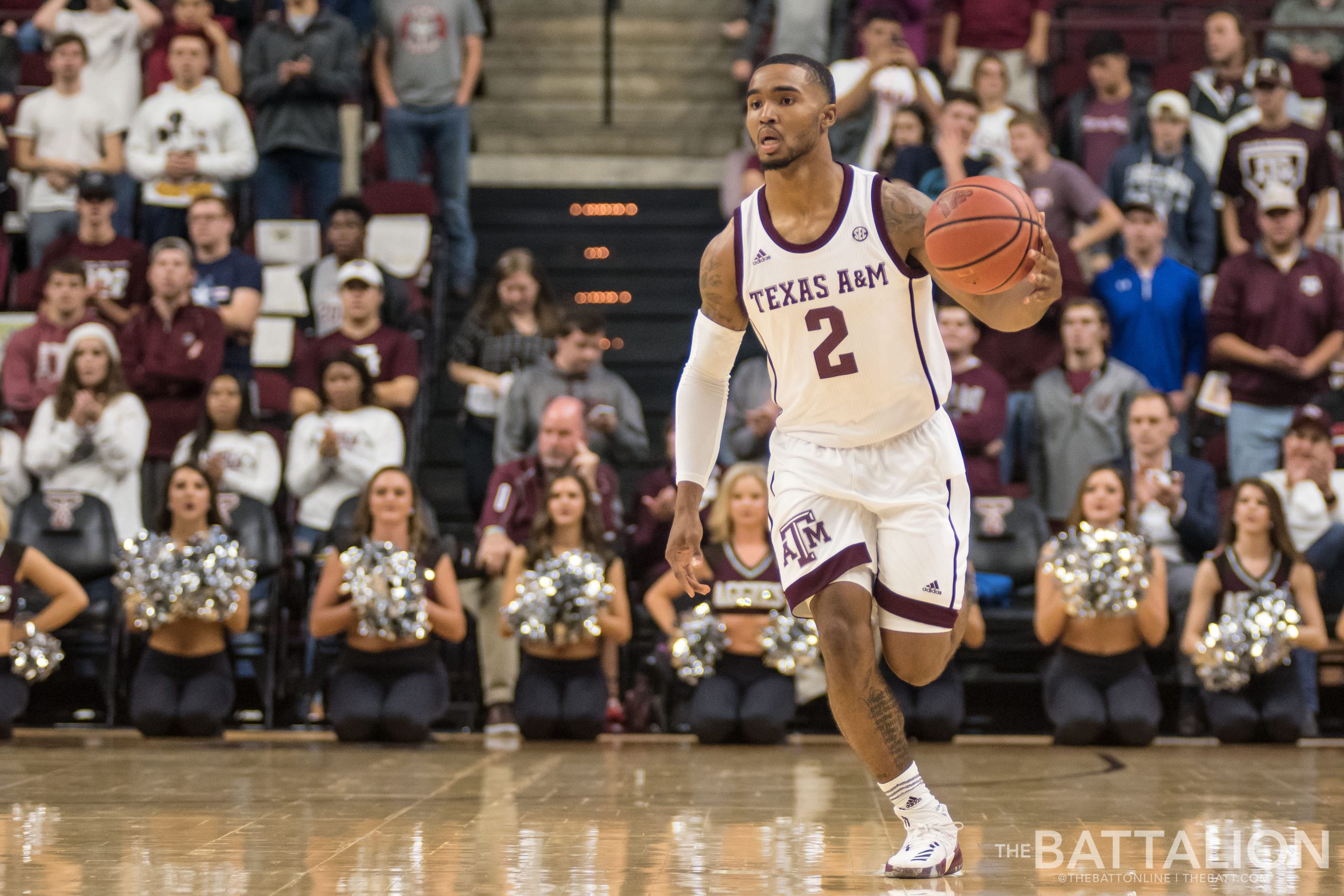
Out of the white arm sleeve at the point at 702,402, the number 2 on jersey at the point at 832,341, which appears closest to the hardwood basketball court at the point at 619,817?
the white arm sleeve at the point at 702,402

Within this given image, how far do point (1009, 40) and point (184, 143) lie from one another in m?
6.14

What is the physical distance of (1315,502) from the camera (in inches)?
390

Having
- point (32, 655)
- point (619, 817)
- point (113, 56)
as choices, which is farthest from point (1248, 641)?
point (113, 56)

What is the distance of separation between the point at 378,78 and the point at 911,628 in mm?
8878

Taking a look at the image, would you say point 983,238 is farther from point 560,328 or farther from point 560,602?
point 560,328

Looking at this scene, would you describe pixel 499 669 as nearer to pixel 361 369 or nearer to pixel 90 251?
pixel 361 369

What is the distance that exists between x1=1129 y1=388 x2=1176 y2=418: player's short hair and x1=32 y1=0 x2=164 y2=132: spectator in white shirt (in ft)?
24.5

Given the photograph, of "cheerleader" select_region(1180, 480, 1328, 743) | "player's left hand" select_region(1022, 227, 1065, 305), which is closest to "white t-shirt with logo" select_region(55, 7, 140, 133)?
"cheerleader" select_region(1180, 480, 1328, 743)

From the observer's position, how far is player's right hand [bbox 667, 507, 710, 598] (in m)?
5.30

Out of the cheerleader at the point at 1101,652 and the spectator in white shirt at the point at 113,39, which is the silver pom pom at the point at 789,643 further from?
the spectator in white shirt at the point at 113,39

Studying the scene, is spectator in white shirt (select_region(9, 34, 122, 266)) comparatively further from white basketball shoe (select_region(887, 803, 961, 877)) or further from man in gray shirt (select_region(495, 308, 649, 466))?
white basketball shoe (select_region(887, 803, 961, 877))

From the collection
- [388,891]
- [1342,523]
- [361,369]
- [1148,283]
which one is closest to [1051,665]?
[1342,523]

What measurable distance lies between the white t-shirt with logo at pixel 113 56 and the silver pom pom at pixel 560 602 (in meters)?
5.75

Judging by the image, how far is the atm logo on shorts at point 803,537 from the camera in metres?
5.18
